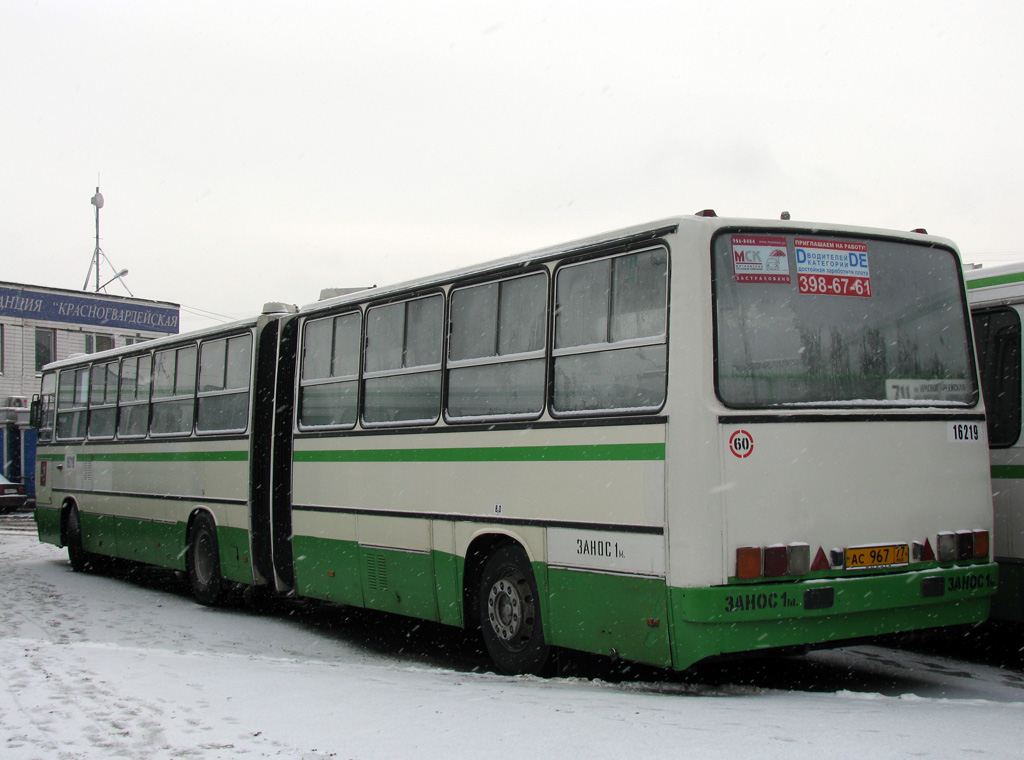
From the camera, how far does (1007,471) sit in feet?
27.1

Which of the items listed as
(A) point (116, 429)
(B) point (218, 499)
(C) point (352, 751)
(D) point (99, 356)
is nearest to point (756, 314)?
(C) point (352, 751)

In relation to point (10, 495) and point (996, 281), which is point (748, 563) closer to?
point (996, 281)

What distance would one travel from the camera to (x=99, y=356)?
1716cm

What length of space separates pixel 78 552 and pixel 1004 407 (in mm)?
14121

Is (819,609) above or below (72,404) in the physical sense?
below

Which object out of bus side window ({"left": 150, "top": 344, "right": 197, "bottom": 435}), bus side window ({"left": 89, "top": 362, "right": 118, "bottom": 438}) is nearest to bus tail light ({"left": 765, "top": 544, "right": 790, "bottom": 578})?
bus side window ({"left": 150, "top": 344, "right": 197, "bottom": 435})

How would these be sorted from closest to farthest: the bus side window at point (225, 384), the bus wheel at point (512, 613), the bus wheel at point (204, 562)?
1. the bus wheel at point (512, 613)
2. the bus side window at point (225, 384)
3. the bus wheel at point (204, 562)

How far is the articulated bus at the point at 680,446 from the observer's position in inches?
262

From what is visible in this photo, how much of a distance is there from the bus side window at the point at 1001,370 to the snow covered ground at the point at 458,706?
1.82m

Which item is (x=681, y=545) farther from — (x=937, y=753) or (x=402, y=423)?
(x=402, y=423)

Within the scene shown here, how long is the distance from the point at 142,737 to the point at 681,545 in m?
3.14

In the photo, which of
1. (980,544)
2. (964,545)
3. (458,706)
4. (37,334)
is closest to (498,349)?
(458,706)

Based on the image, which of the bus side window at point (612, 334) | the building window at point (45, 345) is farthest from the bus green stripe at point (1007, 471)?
the building window at point (45, 345)

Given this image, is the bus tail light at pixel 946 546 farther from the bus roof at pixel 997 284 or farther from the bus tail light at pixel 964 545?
the bus roof at pixel 997 284
